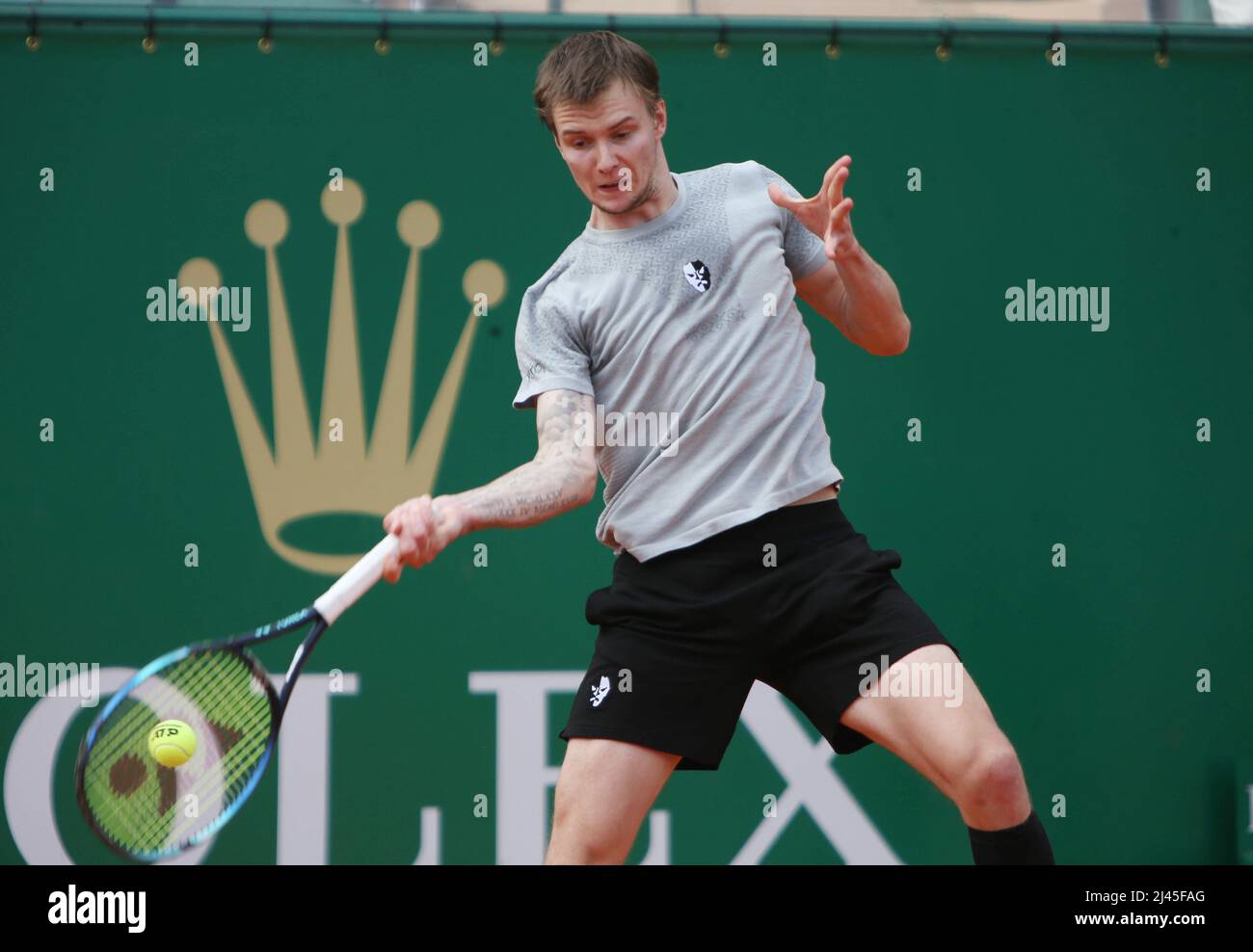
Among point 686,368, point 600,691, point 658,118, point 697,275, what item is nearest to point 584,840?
point 600,691

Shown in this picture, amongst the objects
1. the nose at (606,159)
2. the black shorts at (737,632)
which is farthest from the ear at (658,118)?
the black shorts at (737,632)

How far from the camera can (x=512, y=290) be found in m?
4.42

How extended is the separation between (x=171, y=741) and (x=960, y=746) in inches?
57.8

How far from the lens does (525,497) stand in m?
2.95

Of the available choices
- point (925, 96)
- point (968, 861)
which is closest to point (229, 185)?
point (925, 96)

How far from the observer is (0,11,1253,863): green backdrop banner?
433cm

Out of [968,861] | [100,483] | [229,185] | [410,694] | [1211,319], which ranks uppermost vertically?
[229,185]

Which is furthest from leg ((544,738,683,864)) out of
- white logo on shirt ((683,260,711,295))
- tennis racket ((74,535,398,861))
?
white logo on shirt ((683,260,711,295))

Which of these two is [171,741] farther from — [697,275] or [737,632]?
[697,275]

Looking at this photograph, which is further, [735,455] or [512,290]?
[512,290]
